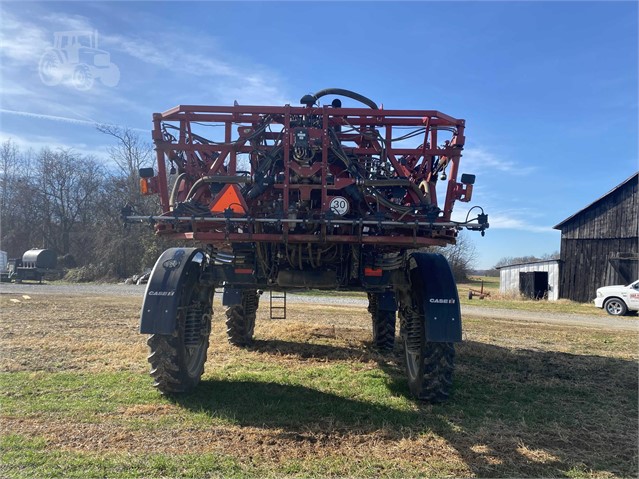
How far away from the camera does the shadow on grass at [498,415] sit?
11.4 ft

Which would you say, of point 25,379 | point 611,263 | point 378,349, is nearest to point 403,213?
point 378,349

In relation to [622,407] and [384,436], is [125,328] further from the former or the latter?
[622,407]

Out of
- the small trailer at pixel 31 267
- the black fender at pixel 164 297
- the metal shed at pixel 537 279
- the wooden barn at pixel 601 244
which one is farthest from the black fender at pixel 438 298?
the small trailer at pixel 31 267

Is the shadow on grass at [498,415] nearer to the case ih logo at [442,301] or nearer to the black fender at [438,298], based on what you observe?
the black fender at [438,298]

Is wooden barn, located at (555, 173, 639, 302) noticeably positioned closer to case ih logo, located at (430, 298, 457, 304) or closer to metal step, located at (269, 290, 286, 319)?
metal step, located at (269, 290, 286, 319)

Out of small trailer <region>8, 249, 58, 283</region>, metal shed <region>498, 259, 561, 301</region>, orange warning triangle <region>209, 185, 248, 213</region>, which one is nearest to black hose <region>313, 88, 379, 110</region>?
orange warning triangle <region>209, 185, 248, 213</region>

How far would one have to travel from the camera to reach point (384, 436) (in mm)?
3779

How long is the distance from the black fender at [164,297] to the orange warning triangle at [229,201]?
91 centimetres

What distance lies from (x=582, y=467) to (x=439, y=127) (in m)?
3.15

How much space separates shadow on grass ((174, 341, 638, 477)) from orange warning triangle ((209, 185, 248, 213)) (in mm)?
1838

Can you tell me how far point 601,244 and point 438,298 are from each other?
22116mm

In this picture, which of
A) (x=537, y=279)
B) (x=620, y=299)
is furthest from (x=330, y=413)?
(x=537, y=279)

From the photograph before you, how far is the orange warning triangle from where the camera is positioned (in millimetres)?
4266

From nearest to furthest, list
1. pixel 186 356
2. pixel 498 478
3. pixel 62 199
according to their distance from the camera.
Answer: pixel 498 478, pixel 186 356, pixel 62 199
